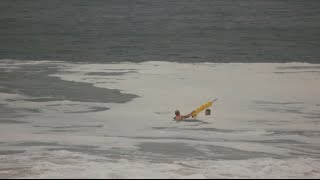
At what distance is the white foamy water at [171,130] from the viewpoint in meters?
3.30

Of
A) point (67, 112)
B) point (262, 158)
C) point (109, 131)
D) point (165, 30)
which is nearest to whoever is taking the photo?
point (262, 158)

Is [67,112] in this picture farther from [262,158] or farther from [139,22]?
[139,22]

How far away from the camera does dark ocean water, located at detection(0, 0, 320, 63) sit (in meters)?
8.72

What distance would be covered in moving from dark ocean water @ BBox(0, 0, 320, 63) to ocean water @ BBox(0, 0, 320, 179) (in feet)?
0.08

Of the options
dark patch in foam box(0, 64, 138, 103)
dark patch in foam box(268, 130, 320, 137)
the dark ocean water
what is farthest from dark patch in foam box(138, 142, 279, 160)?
the dark ocean water

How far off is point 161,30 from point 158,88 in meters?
4.60

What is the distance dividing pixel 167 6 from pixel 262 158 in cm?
863

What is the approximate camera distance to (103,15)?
11703 millimetres

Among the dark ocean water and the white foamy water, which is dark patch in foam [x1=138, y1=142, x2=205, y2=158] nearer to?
the white foamy water

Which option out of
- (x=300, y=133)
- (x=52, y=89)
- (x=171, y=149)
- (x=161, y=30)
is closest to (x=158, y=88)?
(x=52, y=89)

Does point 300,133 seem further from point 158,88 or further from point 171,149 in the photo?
point 158,88

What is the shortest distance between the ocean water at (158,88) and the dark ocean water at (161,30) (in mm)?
23

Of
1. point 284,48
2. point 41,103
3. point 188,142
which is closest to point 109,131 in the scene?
point 188,142

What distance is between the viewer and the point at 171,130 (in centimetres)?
429
